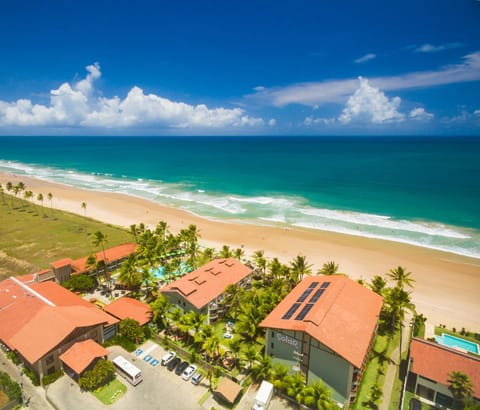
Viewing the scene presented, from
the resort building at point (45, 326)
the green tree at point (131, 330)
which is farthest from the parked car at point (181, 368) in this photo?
the resort building at point (45, 326)

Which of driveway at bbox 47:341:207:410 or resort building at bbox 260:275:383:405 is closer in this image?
resort building at bbox 260:275:383:405

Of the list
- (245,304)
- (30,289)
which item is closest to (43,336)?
(30,289)

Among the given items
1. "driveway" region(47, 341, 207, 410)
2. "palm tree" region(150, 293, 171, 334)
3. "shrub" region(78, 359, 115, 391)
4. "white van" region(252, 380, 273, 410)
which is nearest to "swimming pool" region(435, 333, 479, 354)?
"white van" region(252, 380, 273, 410)

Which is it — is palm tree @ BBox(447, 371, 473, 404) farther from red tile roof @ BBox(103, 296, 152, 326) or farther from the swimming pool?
red tile roof @ BBox(103, 296, 152, 326)

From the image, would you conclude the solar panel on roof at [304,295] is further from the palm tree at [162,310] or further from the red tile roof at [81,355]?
the red tile roof at [81,355]

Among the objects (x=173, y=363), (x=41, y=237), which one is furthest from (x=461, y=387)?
(x=41, y=237)
